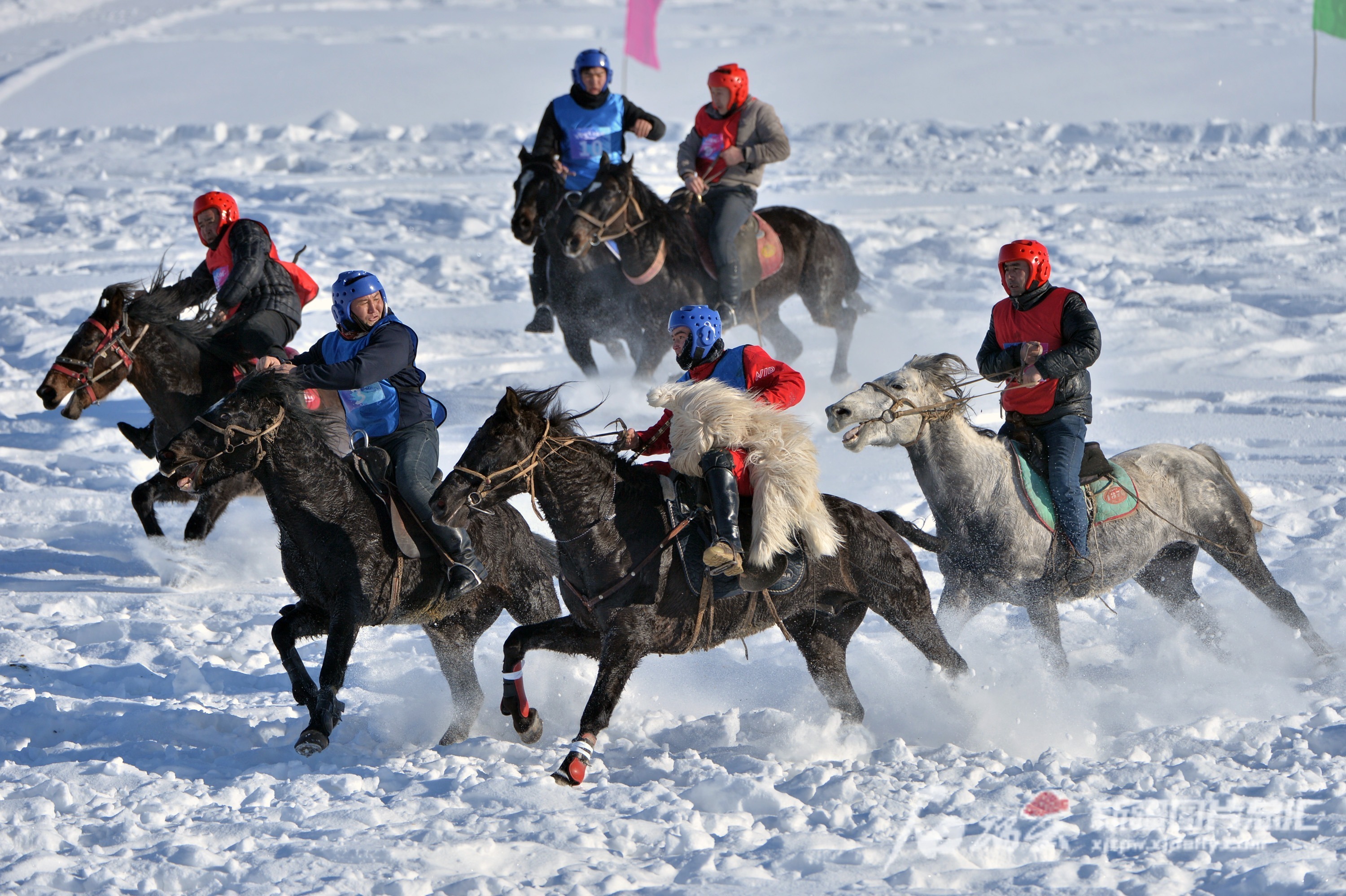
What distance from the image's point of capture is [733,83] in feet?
33.9

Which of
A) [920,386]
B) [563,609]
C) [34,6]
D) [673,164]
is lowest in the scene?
[563,609]

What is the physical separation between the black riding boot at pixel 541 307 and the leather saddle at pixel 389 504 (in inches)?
194

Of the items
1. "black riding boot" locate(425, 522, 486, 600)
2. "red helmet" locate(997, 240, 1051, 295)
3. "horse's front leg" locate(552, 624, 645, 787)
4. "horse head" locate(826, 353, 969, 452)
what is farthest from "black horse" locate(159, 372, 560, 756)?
"red helmet" locate(997, 240, 1051, 295)

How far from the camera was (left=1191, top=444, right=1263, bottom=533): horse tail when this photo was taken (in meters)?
6.76

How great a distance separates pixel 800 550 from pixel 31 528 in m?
6.16

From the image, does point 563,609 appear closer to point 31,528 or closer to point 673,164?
point 31,528

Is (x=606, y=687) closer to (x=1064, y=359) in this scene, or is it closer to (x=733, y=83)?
(x=1064, y=359)

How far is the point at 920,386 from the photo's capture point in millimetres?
6020

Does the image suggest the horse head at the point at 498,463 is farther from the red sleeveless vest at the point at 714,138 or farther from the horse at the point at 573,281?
the red sleeveless vest at the point at 714,138

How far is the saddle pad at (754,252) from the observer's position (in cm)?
1049

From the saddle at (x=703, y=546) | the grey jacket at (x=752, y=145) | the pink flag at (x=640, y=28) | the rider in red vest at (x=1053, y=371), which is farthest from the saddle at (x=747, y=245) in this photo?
the pink flag at (x=640, y=28)

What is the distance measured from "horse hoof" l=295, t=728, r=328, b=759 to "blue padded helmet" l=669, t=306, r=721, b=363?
224 centimetres

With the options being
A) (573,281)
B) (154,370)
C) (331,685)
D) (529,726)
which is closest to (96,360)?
(154,370)

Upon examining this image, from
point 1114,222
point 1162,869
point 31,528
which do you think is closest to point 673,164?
point 1114,222
